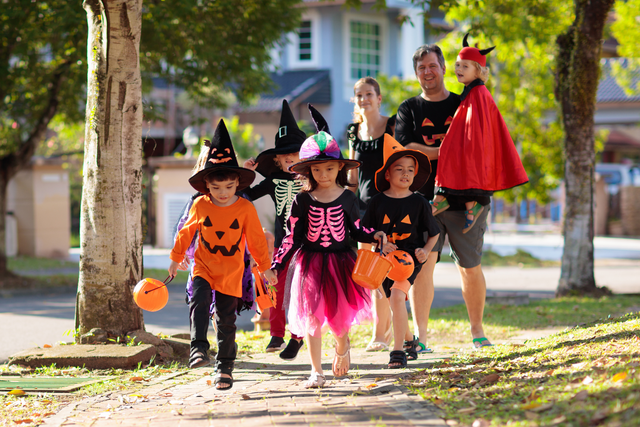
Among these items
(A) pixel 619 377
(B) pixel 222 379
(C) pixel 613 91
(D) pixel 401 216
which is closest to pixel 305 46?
(C) pixel 613 91

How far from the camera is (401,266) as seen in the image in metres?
4.89

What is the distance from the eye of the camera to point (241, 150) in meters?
20.6

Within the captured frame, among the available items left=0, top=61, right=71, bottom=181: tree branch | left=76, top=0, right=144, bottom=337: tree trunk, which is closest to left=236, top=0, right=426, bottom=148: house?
left=0, top=61, right=71, bottom=181: tree branch

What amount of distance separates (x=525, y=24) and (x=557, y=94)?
3747mm

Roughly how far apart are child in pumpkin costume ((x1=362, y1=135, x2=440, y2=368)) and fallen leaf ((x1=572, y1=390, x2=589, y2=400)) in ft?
5.81

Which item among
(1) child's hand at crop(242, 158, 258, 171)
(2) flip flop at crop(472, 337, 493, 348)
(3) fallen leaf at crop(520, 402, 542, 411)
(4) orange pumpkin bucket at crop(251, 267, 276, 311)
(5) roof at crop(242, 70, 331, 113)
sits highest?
(5) roof at crop(242, 70, 331, 113)

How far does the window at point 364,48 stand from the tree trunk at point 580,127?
581 inches

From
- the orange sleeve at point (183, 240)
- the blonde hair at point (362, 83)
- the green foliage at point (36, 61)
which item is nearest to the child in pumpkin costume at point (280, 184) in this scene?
the blonde hair at point (362, 83)

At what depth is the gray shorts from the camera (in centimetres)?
566

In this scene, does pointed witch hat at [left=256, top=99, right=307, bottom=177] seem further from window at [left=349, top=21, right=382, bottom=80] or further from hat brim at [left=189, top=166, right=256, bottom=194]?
window at [left=349, top=21, right=382, bottom=80]

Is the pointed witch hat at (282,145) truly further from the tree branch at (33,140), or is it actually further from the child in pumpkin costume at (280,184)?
the tree branch at (33,140)

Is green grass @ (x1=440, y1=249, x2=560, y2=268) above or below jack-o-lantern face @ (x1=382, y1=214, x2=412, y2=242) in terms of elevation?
below

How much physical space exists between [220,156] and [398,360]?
196cm

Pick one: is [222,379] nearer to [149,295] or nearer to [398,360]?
[149,295]
